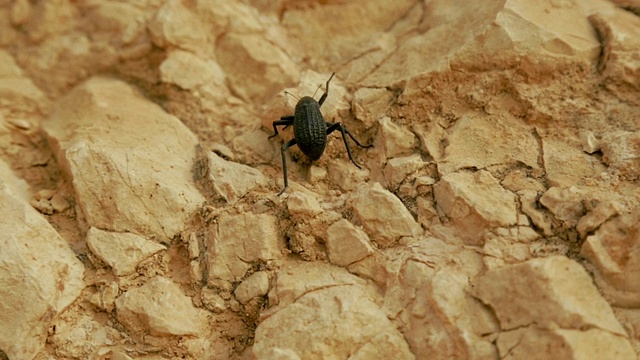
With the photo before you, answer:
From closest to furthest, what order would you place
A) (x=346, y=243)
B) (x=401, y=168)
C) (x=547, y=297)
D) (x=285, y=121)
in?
(x=547, y=297), (x=346, y=243), (x=401, y=168), (x=285, y=121)

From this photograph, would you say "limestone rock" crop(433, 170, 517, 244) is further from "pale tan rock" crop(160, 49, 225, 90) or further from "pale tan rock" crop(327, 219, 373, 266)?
"pale tan rock" crop(160, 49, 225, 90)

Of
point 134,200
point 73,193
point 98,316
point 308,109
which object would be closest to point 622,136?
point 308,109

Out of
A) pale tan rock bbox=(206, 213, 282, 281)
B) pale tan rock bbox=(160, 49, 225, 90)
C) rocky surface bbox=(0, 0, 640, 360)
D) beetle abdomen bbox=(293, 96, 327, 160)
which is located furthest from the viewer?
pale tan rock bbox=(160, 49, 225, 90)

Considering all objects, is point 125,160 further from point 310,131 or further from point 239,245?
point 310,131

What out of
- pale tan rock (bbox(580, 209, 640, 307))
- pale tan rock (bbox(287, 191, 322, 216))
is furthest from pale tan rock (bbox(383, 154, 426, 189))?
pale tan rock (bbox(580, 209, 640, 307))

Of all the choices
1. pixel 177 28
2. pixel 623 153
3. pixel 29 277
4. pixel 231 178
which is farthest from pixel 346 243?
pixel 177 28

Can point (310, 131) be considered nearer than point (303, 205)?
No
